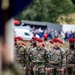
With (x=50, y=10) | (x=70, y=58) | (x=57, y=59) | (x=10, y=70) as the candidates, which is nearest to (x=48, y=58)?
(x=57, y=59)

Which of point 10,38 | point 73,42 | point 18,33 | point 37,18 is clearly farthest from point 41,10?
point 10,38

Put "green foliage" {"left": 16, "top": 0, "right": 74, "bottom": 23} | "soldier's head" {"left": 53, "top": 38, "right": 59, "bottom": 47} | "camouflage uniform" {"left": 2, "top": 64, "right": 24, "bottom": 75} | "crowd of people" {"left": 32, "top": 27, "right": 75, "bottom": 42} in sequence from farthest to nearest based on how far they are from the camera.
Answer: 1. "soldier's head" {"left": 53, "top": 38, "right": 59, "bottom": 47}
2. "crowd of people" {"left": 32, "top": 27, "right": 75, "bottom": 42}
3. "green foliage" {"left": 16, "top": 0, "right": 74, "bottom": 23}
4. "camouflage uniform" {"left": 2, "top": 64, "right": 24, "bottom": 75}

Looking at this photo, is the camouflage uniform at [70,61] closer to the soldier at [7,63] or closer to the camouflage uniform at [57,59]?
the camouflage uniform at [57,59]

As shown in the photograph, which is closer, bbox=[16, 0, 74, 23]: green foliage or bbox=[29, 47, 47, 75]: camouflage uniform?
bbox=[16, 0, 74, 23]: green foliage

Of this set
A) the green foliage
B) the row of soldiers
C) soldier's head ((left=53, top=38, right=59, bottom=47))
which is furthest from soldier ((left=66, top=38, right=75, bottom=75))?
the green foliage

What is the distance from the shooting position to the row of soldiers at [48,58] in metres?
2.03

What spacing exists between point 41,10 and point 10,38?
1.55 metres

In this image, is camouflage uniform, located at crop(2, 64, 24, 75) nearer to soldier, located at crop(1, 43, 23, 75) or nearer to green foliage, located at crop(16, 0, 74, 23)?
soldier, located at crop(1, 43, 23, 75)

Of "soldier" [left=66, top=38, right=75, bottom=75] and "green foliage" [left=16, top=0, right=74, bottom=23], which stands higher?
"green foliage" [left=16, top=0, right=74, bottom=23]

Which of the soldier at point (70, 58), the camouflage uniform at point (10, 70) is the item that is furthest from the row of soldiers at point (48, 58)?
the camouflage uniform at point (10, 70)

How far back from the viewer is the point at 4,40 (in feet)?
0.88

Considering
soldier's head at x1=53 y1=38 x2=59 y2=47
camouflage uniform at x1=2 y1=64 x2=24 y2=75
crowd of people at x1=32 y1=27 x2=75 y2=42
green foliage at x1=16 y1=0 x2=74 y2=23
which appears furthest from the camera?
soldier's head at x1=53 y1=38 x2=59 y2=47

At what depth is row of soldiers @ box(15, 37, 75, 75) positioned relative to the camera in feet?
6.66

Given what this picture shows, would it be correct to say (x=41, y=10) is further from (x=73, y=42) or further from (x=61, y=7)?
(x=73, y=42)
